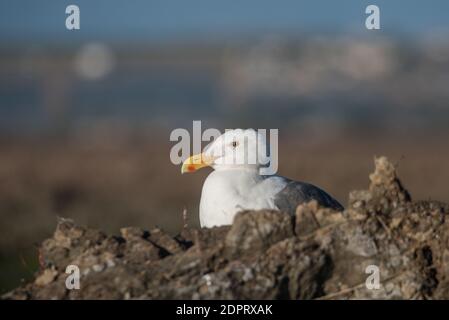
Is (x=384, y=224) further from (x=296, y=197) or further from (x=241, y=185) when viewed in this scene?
(x=241, y=185)

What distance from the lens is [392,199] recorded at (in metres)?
6.62

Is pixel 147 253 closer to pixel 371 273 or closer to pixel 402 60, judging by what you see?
pixel 371 273

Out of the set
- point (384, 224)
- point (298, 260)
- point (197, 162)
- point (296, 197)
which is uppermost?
point (197, 162)

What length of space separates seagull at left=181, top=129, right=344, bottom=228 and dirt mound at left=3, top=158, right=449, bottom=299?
51.3 inches

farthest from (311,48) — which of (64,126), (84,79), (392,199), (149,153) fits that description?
(392,199)

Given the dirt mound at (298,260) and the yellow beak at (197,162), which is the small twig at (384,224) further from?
the yellow beak at (197,162)

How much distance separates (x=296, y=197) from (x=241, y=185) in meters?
0.42

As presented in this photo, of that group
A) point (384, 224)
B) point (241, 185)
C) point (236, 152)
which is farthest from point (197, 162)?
point (384, 224)

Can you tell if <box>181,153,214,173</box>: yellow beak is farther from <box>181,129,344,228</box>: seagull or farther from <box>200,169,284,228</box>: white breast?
<box>200,169,284,228</box>: white breast

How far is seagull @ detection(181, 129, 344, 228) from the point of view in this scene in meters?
8.09

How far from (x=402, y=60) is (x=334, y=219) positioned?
140ft

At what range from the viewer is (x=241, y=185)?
827cm

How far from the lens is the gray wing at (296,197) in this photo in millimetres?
8039

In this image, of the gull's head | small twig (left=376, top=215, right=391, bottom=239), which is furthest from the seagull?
small twig (left=376, top=215, right=391, bottom=239)
